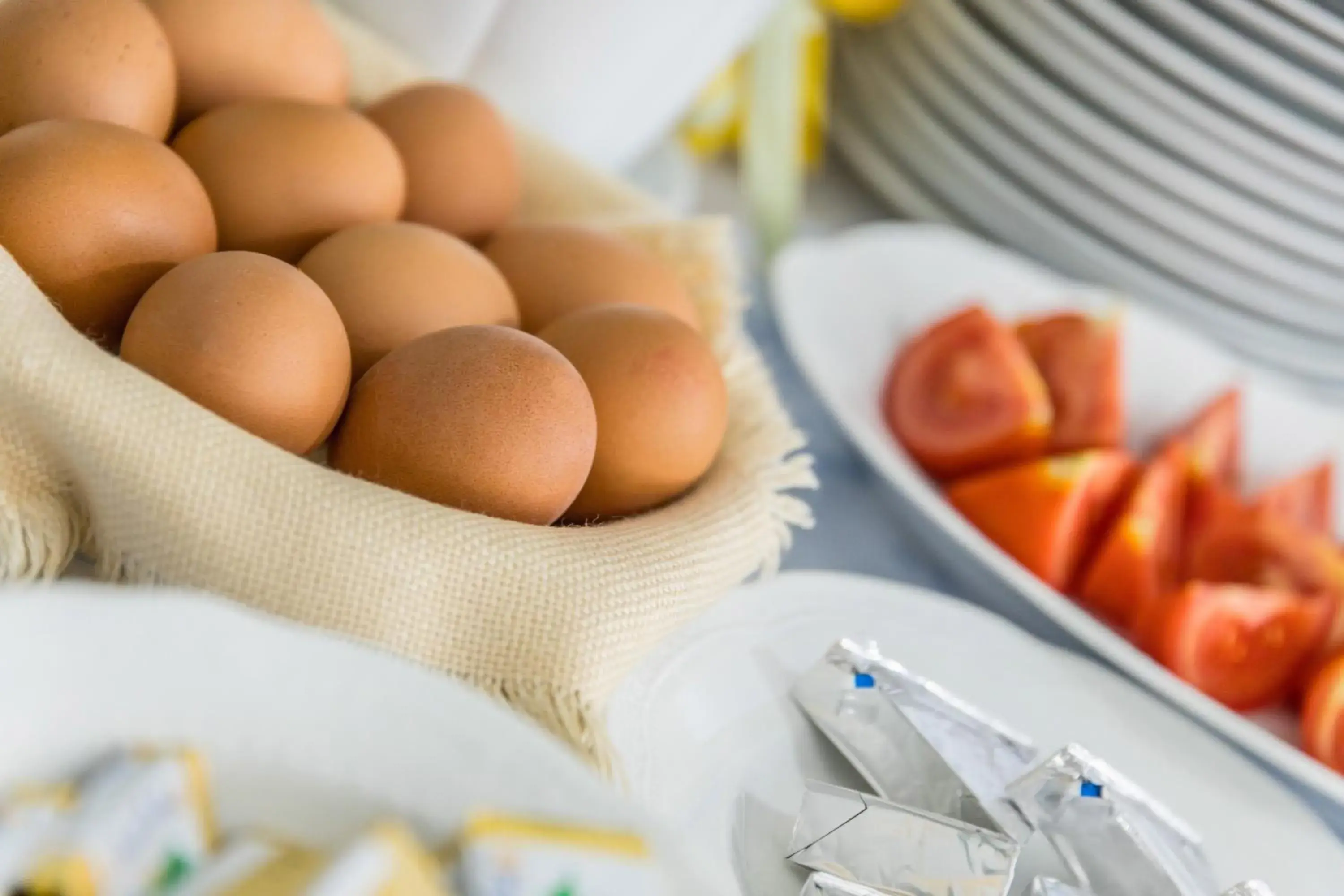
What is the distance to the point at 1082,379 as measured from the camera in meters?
0.48

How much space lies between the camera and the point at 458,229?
343mm

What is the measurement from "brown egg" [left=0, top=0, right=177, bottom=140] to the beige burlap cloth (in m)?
0.06

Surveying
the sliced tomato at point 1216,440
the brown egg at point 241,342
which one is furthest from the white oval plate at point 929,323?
the brown egg at point 241,342

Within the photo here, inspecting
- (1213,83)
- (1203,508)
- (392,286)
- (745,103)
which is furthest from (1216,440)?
(392,286)

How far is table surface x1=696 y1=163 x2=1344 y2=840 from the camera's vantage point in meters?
0.40

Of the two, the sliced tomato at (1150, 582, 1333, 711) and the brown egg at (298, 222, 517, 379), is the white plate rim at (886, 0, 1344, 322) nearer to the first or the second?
the sliced tomato at (1150, 582, 1333, 711)

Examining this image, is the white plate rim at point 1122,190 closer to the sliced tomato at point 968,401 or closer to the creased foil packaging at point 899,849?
the sliced tomato at point 968,401

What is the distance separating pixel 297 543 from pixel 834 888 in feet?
0.41

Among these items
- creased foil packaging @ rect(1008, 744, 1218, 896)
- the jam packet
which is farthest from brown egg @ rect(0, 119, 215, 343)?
creased foil packaging @ rect(1008, 744, 1218, 896)

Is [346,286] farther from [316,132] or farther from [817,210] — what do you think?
[817,210]

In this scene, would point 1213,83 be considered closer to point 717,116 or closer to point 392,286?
point 717,116

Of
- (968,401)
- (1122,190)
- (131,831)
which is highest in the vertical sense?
(1122,190)

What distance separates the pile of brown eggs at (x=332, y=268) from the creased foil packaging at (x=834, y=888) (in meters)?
0.09

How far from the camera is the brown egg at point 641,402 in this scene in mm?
280
